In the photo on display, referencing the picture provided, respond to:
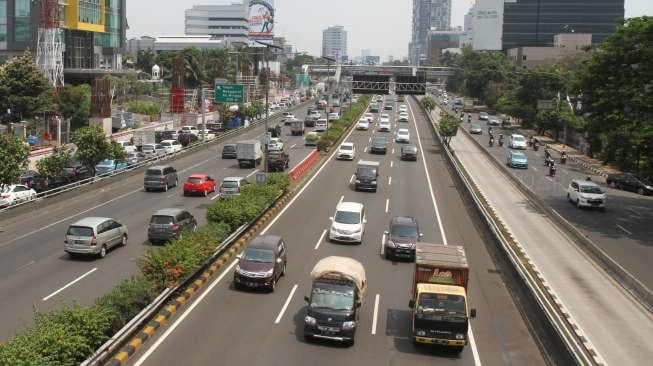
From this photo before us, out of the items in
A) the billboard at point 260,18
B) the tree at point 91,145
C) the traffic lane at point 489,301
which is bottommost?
the traffic lane at point 489,301

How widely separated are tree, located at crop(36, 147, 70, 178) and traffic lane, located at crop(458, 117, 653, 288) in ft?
104

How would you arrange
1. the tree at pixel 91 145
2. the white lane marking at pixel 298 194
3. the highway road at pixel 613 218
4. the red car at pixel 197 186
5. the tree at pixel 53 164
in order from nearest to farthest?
the highway road at pixel 613 218
the white lane marking at pixel 298 194
the red car at pixel 197 186
the tree at pixel 53 164
the tree at pixel 91 145

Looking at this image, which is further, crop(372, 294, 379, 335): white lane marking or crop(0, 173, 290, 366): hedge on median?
crop(372, 294, 379, 335): white lane marking

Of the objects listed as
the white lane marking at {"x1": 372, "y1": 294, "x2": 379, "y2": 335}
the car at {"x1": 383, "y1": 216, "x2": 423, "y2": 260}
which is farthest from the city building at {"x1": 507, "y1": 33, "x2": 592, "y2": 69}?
the white lane marking at {"x1": 372, "y1": 294, "x2": 379, "y2": 335}

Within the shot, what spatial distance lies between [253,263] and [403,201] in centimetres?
2105

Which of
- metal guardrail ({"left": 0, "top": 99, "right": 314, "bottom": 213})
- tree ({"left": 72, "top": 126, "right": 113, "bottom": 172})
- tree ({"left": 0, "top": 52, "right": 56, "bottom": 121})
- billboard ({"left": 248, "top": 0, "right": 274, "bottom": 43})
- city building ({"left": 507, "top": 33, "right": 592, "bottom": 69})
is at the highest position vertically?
billboard ({"left": 248, "top": 0, "right": 274, "bottom": 43})

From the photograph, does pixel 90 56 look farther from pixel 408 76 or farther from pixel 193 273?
pixel 193 273

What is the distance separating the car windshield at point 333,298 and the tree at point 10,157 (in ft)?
75.0

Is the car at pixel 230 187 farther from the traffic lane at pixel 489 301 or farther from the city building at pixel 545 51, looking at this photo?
the city building at pixel 545 51

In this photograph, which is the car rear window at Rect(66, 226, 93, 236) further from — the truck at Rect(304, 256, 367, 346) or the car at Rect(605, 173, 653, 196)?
the car at Rect(605, 173, 653, 196)

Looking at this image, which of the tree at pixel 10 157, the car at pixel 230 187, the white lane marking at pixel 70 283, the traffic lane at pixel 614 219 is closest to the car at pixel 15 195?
the tree at pixel 10 157

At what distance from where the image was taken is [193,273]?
22.8 metres

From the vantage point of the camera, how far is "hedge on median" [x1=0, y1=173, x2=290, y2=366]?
13375mm

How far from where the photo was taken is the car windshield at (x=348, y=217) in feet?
101
